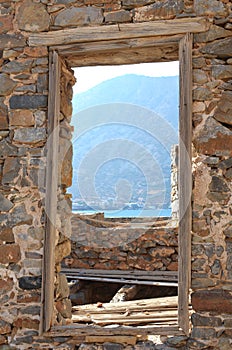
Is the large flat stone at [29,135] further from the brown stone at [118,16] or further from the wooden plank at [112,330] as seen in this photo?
the wooden plank at [112,330]

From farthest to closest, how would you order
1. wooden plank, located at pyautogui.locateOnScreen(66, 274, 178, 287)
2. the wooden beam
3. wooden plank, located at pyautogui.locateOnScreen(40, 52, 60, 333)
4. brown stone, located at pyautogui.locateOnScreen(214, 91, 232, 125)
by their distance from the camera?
the wooden beam
wooden plank, located at pyautogui.locateOnScreen(66, 274, 178, 287)
wooden plank, located at pyautogui.locateOnScreen(40, 52, 60, 333)
brown stone, located at pyautogui.locateOnScreen(214, 91, 232, 125)

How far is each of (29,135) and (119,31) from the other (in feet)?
3.69

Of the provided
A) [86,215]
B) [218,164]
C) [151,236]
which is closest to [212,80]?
[218,164]

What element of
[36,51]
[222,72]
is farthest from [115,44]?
[222,72]

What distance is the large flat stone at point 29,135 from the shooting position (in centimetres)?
357

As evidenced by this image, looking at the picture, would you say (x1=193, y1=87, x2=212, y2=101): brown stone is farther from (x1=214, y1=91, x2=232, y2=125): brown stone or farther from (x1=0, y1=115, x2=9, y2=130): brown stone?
(x1=0, y1=115, x2=9, y2=130): brown stone

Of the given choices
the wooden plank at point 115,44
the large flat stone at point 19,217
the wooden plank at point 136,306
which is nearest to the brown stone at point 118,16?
the wooden plank at point 115,44

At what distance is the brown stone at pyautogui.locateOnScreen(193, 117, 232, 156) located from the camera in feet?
11.0

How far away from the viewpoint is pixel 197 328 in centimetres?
328

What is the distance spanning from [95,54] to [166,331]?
2328mm

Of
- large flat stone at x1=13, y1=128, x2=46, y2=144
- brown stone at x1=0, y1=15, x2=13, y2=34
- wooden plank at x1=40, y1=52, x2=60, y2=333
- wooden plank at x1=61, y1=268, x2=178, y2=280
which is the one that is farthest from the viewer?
wooden plank at x1=61, y1=268, x2=178, y2=280

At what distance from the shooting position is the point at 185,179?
3.38 meters

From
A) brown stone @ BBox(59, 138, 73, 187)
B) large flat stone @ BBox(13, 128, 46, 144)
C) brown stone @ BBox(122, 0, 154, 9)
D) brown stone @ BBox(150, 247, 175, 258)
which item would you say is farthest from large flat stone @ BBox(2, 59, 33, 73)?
brown stone @ BBox(150, 247, 175, 258)

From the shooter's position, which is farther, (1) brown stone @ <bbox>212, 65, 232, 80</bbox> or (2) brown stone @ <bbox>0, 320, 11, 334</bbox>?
(2) brown stone @ <bbox>0, 320, 11, 334</bbox>
